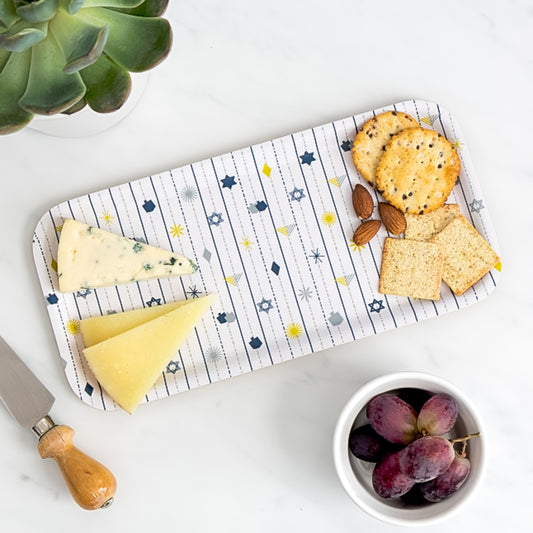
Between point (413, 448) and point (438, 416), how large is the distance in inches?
2.5

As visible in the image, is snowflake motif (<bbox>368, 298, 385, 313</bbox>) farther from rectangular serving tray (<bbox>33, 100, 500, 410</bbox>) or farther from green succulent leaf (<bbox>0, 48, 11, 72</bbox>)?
green succulent leaf (<bbox>0, 48, 11, 72</bbox>)

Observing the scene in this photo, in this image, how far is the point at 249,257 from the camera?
1127mm

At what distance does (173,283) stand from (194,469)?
0.31m

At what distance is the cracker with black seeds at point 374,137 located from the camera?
1.11 m

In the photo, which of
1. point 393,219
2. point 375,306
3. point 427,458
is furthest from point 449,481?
point 393,219

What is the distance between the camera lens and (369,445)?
0.99 metres

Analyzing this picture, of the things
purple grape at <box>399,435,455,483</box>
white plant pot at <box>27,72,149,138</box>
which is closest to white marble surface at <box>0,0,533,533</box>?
white plant pot at <box>27,72,149,138</box>

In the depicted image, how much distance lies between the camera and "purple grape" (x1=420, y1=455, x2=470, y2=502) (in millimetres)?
932

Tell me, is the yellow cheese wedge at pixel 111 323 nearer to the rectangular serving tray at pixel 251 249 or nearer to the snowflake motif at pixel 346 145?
the rectangular serving tray at pixel 251 249

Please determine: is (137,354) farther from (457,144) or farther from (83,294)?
(457,144)

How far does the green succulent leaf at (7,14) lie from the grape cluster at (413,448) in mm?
679

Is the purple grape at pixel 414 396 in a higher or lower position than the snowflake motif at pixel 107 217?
lower

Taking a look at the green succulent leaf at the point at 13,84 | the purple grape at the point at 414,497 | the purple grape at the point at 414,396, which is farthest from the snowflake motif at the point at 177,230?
the purple grape at the point at 414,497

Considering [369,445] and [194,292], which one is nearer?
[369,445]
